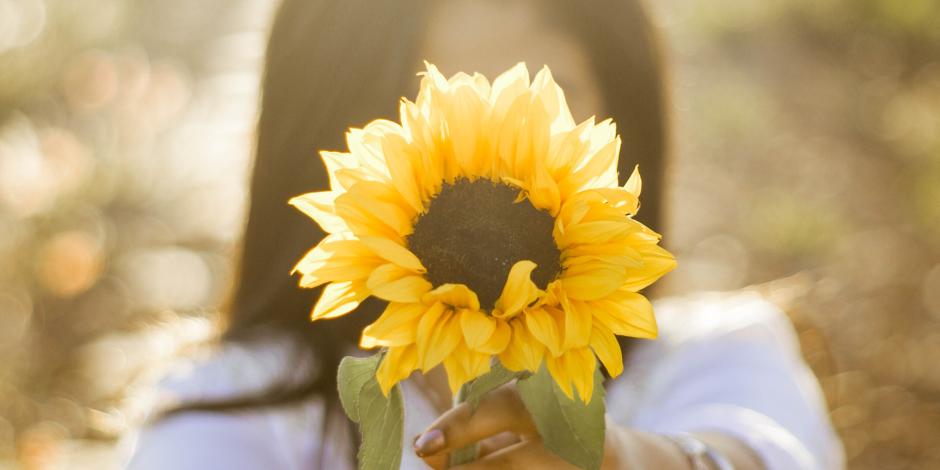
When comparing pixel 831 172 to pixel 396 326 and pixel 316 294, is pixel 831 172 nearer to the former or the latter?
pixel 316 294

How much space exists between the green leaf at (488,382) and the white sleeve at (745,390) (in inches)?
18.7

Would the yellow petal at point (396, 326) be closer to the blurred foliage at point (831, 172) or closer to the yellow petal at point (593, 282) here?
the yellow petal at point (593, 282)

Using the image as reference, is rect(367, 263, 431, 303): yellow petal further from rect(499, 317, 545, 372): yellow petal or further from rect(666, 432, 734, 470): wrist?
rect(666, 432, 734, 470): wrist

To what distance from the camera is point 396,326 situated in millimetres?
376

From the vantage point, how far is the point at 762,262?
8.52ft

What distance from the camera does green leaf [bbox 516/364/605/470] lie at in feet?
1.30

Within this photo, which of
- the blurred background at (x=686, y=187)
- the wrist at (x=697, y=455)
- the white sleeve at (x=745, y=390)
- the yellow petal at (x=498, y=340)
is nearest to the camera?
the yellow petal at (x=498, y=340)

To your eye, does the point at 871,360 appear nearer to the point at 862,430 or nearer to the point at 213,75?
the point at 862,430

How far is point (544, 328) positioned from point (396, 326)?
55 mm

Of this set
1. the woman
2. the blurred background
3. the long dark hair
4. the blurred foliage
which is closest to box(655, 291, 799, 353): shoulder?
the woman

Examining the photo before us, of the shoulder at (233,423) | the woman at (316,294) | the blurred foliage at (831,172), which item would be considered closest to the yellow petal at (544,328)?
the woman at (316,294)

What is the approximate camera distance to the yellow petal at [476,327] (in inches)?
14.4

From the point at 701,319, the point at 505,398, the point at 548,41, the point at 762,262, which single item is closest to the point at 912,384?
the point at 762,262

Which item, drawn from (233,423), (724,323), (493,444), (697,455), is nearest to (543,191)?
(493,444)
